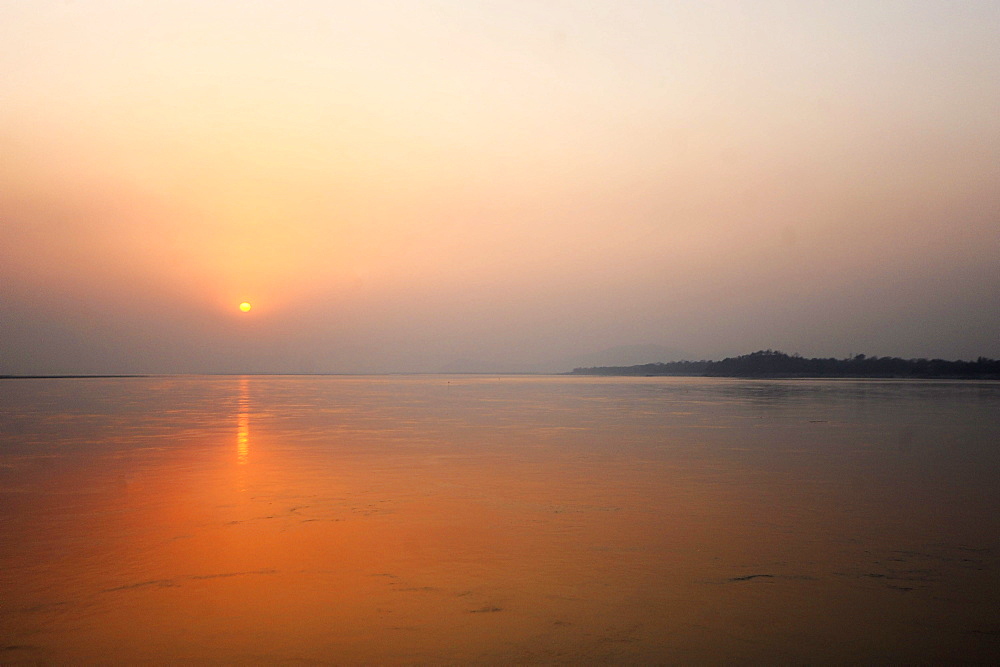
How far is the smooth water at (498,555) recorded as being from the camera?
6.05m

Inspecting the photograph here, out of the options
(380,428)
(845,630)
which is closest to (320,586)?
(845,630)

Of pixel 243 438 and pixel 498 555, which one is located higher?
pixel 243 438

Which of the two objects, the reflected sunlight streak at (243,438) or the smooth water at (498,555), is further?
the reflected sunlight streak at (243,438)

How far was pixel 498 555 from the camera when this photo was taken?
28.6ft

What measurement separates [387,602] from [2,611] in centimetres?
335

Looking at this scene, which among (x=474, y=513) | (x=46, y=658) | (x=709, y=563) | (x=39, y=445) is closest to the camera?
(x=46, y=658)

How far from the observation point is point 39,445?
788 inches

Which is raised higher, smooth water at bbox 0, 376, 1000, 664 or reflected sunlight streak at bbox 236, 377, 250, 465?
reflected sunlight streak at bbox 236, 377, 250, 465

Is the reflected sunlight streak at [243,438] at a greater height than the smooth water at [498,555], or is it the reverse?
the reflected sunlight streak at [243,438]

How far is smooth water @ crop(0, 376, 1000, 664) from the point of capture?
6055 mm

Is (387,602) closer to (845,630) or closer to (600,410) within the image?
(845,630)

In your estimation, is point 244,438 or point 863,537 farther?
point 244,438

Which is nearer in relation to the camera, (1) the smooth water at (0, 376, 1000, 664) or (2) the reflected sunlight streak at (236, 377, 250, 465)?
(1) the smooth water at (0, 376, 1000, 664)

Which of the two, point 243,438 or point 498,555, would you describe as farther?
point 243,438
